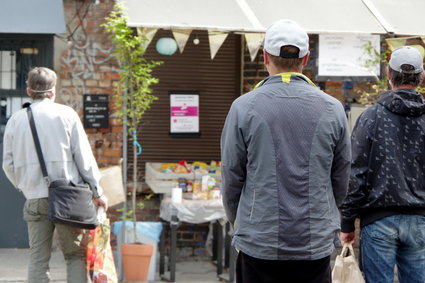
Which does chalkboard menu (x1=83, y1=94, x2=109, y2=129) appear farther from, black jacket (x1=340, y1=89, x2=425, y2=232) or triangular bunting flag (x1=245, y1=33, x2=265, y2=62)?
black jacket (x1=340, y1=89, x2=425, y2=232)

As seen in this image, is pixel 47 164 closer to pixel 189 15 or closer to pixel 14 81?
pixel 189 15

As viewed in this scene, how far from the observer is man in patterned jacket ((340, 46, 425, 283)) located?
13.8ft

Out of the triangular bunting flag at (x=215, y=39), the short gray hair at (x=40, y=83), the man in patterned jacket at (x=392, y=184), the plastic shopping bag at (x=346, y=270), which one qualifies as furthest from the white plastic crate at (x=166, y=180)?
the man in patterned jacket at (x=392, y=184)

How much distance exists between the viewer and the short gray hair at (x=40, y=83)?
18.1ft

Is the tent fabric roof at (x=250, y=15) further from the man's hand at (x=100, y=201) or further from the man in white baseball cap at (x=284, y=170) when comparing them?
the man in white baseball cap at (x=284, y=170)

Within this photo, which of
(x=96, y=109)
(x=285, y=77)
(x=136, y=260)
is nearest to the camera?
(x=285, y=77)

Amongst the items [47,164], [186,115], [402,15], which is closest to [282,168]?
[47,164]

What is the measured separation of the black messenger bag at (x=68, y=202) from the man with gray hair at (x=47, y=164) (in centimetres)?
4

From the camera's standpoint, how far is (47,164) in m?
5.40

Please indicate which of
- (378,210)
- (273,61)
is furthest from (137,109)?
(273,61)

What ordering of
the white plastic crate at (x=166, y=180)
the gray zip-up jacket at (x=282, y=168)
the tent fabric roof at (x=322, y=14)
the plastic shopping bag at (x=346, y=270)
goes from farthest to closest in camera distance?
the white plastic crate at (x=166, y=180), the tent fabric roof at (x=322, y=14), the plastic shopping bag at (x=346, y=270), the gray zip-up jacket at (x=282, y=168)

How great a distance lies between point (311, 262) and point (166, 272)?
15.9 ft

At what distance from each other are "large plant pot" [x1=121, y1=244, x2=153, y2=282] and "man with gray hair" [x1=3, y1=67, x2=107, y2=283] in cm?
165

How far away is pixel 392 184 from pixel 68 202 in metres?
2.28
